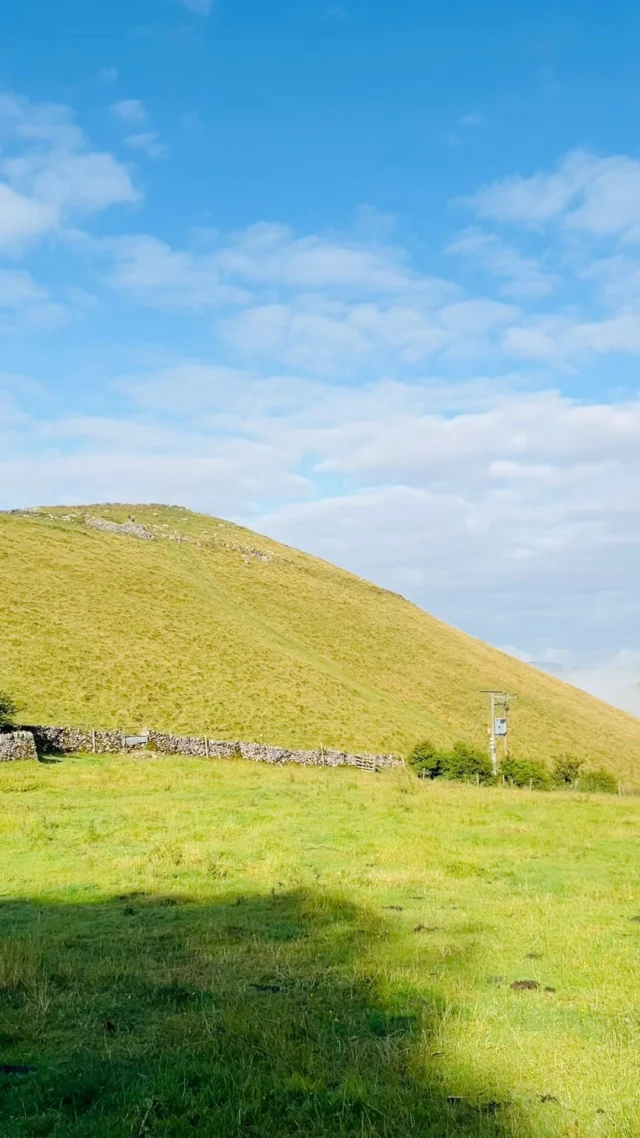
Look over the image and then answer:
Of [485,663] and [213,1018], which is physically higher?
[485,663]

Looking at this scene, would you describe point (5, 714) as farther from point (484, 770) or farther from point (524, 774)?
point (524, 774)

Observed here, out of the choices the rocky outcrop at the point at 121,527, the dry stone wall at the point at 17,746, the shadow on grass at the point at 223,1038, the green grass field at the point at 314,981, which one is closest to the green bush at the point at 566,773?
the green grass field at the point at 314,981

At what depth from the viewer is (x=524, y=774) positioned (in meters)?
49.6

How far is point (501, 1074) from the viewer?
7008 mm

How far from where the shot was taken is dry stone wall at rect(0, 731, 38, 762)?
3300cm

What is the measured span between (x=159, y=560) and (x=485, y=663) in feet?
134

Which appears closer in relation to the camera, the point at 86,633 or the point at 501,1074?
the point at 501,1074

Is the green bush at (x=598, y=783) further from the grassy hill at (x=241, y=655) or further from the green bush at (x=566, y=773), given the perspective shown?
the grassy hill at (x=241, y=655)

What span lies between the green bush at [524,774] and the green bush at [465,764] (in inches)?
46.1

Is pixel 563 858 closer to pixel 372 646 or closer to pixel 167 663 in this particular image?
pixel 167 663

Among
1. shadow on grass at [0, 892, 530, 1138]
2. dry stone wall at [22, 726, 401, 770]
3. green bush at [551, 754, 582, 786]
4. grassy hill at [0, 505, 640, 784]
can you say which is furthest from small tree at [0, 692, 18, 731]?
green bush at [551, 754, 582, 786]

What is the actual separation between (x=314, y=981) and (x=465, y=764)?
4083 cm

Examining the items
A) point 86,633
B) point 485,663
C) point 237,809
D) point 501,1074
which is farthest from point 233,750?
point 485,663

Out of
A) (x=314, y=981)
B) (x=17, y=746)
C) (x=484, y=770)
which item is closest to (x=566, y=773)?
(x=484, y=770)
